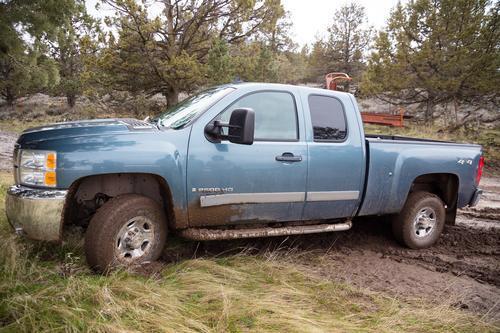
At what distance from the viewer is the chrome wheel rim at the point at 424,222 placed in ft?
16.3

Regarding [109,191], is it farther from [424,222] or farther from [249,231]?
[424,222]

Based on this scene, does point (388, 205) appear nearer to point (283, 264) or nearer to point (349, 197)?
point (349, 197)

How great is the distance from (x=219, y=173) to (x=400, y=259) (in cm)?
247

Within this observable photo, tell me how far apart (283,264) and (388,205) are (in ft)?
5.14

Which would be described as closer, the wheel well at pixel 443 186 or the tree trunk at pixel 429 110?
the wheel well at pixel 443 186

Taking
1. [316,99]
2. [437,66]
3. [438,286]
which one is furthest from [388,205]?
[437,66]

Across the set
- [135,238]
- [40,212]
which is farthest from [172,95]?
[40,212]

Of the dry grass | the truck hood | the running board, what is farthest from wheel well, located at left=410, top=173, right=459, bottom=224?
the truck hood

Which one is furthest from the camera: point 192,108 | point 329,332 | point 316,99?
point 316,99

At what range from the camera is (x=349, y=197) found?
434 cm

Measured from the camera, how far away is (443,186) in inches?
208

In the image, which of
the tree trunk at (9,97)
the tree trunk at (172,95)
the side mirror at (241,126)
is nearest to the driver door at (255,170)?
the side mirror at (241,126)

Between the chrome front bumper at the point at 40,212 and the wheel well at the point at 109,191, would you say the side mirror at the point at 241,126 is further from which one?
the chrome front bumper at the point at 40,212

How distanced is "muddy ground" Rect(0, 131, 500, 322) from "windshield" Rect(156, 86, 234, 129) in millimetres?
1326
